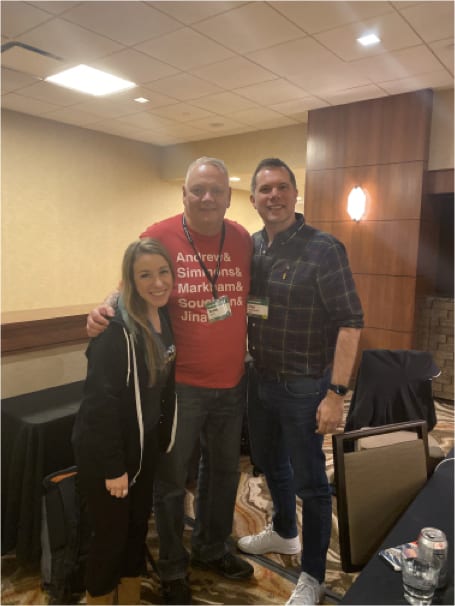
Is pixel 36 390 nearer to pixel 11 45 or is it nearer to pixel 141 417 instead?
pixel 141 417

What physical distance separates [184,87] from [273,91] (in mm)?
878

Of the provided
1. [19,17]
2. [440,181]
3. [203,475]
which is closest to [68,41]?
[19,17]

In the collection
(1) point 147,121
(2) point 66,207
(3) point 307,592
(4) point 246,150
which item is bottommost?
(3) point 307,592

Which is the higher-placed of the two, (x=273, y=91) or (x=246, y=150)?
(x=273, y=91)

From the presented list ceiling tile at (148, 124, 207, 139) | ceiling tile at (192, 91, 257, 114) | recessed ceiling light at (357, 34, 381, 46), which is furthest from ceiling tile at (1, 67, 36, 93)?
recessed ceiling light at (357, 34, 381, 46)

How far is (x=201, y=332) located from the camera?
5.93ft

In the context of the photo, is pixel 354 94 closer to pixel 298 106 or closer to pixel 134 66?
pixel 298 106

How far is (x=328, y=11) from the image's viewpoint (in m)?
2.97

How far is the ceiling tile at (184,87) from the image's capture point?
4.30 m

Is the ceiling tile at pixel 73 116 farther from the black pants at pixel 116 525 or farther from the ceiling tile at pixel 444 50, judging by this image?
the black pants at pixel 116 525

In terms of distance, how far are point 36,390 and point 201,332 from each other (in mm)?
1064

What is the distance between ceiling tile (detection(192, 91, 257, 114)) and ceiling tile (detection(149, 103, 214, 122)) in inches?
5.7

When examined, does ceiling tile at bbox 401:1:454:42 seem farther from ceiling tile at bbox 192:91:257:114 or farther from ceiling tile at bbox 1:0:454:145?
ceiling tile at bbox 192:91:257:114

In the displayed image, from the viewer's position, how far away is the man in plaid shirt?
177 cm
